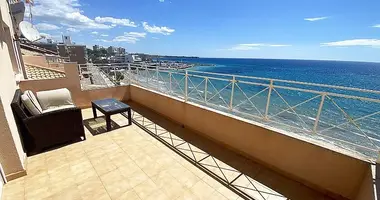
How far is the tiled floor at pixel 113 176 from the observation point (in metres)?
1.99

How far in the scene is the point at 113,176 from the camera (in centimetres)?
228

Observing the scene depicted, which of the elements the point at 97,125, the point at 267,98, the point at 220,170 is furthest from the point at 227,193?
the point at 97,125

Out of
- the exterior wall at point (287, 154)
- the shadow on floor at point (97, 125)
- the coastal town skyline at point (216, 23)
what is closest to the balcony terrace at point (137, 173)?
the exterior wall at point (287, 154)

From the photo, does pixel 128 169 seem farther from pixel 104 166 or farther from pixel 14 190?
pixel 14 190

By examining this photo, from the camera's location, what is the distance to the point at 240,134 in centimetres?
279

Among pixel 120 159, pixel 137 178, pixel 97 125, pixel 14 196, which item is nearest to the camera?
pixel 14 196

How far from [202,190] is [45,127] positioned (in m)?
2.75

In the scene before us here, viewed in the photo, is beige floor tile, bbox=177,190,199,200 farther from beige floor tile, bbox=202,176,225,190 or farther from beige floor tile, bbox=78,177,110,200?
beige floor tile, bbox=78,177,110,200

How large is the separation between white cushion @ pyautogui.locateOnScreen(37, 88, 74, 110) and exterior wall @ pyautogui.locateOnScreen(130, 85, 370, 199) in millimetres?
2794

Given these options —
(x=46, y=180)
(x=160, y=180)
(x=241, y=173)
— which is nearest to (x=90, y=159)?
(x=46, y=180)

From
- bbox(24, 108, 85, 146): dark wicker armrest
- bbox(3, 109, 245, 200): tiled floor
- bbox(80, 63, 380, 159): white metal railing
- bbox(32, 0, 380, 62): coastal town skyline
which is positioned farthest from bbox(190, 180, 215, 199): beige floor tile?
bbox(32, 0, 380, 62): coastal town skyline

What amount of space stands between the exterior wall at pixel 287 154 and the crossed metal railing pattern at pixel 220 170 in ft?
1.46

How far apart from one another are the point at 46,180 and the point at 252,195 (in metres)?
2.65

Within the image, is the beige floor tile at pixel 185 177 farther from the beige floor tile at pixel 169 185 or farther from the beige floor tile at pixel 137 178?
the beige floor tile at pixel 137 178
